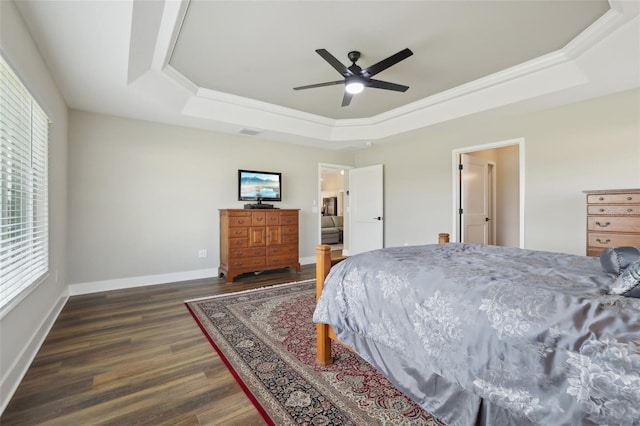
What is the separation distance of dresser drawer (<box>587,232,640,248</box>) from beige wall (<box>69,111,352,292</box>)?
175 inches

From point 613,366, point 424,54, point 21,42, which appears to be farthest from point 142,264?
point 613,366

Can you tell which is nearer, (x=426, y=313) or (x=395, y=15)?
(x=426, y=313)

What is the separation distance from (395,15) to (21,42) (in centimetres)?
271

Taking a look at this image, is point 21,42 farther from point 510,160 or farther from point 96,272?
point 510,160

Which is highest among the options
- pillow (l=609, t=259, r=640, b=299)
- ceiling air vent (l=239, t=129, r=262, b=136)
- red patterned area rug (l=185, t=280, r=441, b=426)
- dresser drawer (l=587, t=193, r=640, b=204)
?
ceiling air vent (l=239, t=129, r=262, b=136)

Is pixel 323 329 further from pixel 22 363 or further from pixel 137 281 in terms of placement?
pixel 137 281

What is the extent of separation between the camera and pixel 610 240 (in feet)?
8.89

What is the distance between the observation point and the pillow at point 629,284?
3.45ft

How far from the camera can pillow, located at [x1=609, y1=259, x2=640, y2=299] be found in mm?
1051

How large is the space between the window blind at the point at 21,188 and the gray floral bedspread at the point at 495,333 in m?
2.00

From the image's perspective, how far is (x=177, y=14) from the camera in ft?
7.47

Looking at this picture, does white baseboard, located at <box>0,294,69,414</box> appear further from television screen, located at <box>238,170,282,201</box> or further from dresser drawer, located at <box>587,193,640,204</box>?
dresser drawer, located at <box>587,193,640,204</box>

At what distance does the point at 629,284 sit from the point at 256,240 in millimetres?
4072

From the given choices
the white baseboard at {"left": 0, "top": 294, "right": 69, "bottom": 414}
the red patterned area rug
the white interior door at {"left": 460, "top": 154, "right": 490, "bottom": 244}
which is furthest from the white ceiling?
the red patterned area rug
